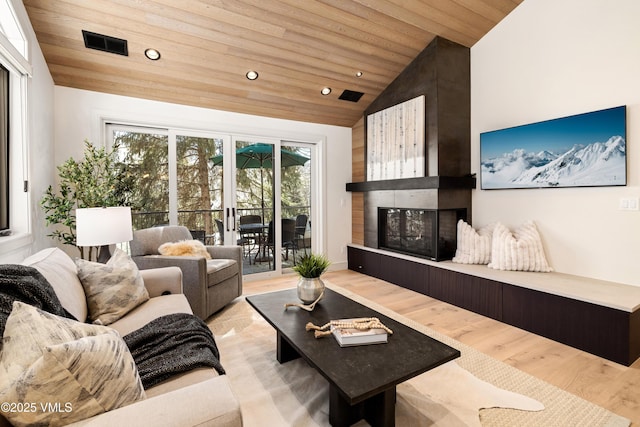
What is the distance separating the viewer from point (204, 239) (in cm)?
411

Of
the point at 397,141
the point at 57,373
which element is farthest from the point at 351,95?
the point at 57,373

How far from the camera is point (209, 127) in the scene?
4031 mm

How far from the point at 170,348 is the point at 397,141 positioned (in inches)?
144

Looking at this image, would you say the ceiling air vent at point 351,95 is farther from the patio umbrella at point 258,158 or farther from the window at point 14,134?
the window at point 14,134

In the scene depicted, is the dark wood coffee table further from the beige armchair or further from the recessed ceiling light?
the recessed ceiling light

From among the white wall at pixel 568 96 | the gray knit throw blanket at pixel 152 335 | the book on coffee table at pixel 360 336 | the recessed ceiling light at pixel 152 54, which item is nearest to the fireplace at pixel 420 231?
the white wall at pixel 568 96

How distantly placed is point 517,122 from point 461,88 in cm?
82

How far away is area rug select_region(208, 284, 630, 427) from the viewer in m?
1.66

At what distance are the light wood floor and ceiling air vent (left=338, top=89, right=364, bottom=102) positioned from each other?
107 inches

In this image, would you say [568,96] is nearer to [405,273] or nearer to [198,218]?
[405,273]

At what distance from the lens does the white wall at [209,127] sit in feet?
10.9

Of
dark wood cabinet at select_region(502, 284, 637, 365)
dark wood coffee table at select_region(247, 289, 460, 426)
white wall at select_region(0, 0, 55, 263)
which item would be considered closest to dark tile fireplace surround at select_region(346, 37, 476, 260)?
dark wood cabinet at select_region(502, 284, 637, 365)

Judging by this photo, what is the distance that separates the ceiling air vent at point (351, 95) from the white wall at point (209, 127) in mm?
579

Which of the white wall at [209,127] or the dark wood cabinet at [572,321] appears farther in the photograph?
the white wall at [209,127]
